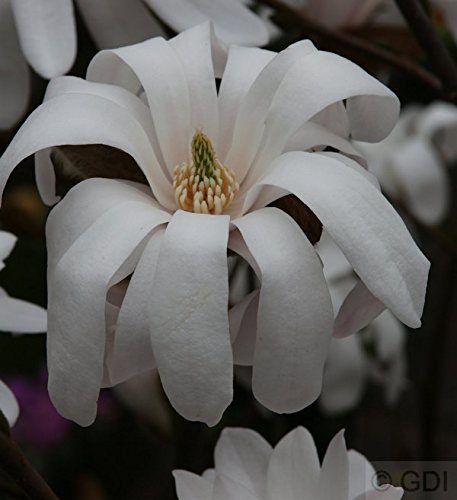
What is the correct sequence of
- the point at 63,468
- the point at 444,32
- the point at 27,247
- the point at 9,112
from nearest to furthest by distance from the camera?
1. the point at 9,112
2. the point at 444,32
3. the point at 27,247
4. the point at 63,468

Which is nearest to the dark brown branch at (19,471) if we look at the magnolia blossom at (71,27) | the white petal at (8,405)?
the white petal at (8,405)

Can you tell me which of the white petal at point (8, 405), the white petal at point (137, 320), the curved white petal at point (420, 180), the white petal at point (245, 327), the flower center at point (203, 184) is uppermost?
the flower center at point (203, 184)

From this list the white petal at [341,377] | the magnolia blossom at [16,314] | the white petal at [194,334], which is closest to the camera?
the white petal at [194,334]

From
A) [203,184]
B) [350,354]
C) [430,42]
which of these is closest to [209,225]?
[203,184]

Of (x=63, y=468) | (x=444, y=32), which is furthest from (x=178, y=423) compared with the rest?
(x=63, y=468)

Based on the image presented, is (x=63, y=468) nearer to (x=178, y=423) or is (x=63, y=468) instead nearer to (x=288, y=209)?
(x=178, y=423)

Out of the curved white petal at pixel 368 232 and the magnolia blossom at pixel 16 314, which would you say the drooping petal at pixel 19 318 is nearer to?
the magnolia blossom at pixel 16 314
